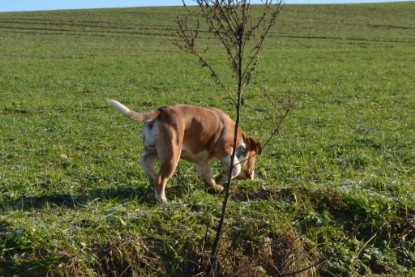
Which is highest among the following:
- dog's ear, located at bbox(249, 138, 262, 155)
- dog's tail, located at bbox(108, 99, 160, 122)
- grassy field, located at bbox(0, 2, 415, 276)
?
dog's tail, located at bbox(108, 99, 160, 122)

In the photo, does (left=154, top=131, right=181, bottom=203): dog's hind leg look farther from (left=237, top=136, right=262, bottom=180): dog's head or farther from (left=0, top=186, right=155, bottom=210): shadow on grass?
(left=237, top=136, right=262, bottom=180): dog's head

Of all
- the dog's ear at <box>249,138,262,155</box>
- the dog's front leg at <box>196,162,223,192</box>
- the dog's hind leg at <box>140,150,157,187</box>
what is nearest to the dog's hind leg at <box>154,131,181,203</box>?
the dog's hind leg at <box>140,150,157,187</box>

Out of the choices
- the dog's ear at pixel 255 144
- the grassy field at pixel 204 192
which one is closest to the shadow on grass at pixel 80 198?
the grassy field at pixel 204 192

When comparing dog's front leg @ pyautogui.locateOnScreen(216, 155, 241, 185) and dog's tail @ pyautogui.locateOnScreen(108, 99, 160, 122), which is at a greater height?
dog's tail @ pyautogui.locateOnScreen(108, 99, 160, 122)

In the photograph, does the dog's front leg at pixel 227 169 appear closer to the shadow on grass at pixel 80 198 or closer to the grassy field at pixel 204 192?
the grassy field at pixel 204 192

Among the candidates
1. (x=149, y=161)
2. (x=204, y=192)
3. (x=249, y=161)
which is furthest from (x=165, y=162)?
(x=249, y=161)

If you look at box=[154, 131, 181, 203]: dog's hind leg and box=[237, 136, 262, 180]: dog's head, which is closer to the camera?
box=[154, 131, 181, 203]: dog's hind leg

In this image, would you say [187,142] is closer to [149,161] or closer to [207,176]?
[149,161]

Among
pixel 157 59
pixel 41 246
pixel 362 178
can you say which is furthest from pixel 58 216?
pixel 157 59

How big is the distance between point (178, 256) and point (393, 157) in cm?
492

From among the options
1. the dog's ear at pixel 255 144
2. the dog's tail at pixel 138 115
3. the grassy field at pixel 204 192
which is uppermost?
the dog's tail at pixel 138 115

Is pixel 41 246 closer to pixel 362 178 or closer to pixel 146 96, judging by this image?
pixel 362 178

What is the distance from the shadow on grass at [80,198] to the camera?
22.5 ft

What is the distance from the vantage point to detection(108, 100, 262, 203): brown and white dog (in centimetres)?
699
